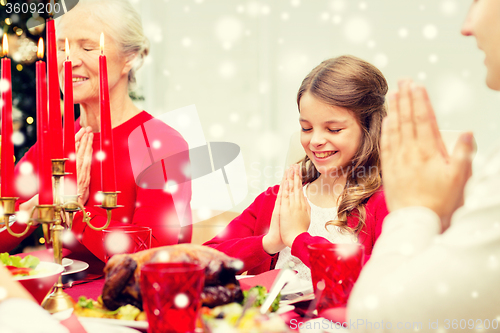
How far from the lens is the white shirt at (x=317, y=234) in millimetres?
1385

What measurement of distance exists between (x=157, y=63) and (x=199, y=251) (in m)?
3.25

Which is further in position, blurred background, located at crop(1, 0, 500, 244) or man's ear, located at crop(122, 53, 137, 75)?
blurred background, located at crop(1, 0, 500, 244)

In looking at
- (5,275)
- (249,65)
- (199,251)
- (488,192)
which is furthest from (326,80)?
(249,65)

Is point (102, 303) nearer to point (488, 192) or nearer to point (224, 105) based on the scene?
point (488, 192)

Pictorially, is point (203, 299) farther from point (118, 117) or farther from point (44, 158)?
point (118, 117)

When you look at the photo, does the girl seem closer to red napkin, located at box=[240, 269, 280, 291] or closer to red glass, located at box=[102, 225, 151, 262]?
red napkin, located at box=[240, 269, 280, 291]

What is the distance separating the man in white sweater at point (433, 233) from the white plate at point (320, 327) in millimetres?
121

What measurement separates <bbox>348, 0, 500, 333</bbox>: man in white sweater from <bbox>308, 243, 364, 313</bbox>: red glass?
0.16m

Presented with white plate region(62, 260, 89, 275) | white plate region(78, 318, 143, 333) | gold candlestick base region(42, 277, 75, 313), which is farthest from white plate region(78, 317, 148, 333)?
white plate region(62, 260, 89, 275)

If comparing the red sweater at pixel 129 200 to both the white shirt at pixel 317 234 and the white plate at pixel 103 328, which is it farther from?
the white plate at pixel 103 328

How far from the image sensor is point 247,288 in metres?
0.79

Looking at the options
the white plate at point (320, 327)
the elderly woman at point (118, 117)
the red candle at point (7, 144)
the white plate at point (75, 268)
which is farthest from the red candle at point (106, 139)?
the elderly woman at point (118, 117)

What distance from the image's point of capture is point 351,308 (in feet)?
1.47

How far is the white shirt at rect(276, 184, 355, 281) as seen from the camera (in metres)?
1.38
